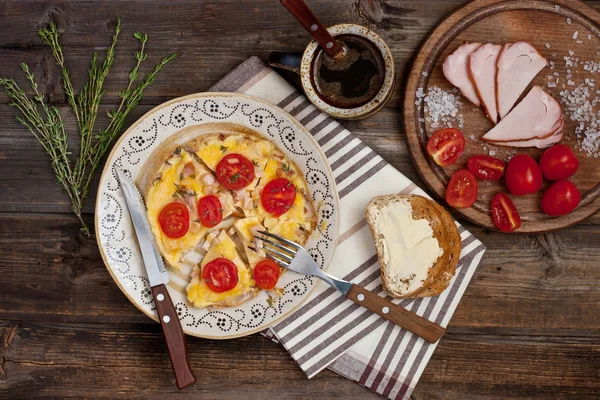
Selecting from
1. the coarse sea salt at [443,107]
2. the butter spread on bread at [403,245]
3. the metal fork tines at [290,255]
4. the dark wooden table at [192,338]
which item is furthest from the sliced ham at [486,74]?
the metal fork tines at [290,255]

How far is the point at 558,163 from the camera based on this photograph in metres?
3.77

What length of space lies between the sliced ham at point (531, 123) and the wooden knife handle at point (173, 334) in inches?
93.6

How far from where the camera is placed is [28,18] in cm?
415

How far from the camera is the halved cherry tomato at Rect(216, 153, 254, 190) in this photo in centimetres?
364

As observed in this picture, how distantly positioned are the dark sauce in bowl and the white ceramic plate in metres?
0.38

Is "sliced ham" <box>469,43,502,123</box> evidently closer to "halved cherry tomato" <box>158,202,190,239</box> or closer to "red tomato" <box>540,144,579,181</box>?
"red tomato" <box>540,144,579,181</box>

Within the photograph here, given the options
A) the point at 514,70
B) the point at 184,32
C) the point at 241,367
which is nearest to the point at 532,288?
the point at 514,70

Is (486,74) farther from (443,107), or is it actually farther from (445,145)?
(445,145)

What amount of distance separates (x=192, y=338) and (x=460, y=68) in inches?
104

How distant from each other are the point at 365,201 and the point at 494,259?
3.32 feet

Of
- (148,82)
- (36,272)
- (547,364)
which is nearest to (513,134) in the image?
(547,364)

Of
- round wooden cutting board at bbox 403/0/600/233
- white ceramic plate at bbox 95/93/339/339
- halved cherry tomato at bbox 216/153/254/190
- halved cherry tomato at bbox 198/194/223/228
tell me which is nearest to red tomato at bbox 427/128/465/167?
round wooden cutting board at bbox 403/0/600/233

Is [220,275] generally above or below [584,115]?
below

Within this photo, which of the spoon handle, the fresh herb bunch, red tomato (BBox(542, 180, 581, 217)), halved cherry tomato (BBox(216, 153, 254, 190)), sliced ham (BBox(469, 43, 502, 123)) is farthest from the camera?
the fresh herb bunch
